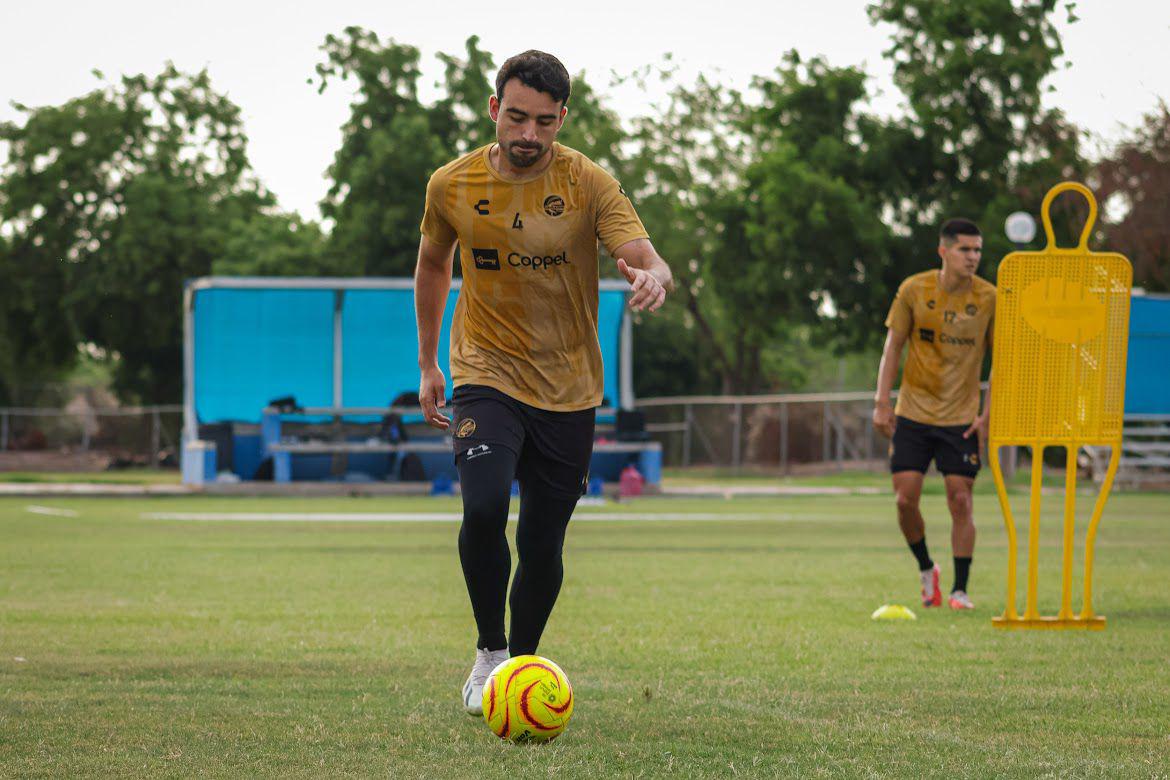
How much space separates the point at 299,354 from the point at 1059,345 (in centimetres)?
2317

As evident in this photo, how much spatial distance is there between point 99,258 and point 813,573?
4378 cm

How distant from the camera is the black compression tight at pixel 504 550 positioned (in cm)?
594

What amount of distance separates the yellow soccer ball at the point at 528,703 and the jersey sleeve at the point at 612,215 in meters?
1.48

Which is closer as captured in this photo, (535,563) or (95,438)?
(535,563)

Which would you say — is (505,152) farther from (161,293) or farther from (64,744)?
(161,293)

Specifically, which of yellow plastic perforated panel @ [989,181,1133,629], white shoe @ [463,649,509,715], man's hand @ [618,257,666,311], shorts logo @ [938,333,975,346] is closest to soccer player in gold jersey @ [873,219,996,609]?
shorts logo @ [938,333,975,346]

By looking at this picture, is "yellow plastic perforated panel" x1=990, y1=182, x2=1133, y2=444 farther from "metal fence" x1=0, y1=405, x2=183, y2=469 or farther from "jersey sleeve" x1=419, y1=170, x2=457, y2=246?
"metal fence" x1=0, y1=405, x2=183, y2=469

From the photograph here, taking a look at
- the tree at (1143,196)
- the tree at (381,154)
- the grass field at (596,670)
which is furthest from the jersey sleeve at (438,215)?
the tree at (381,154)

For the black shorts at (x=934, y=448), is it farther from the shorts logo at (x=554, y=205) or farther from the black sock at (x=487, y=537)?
the shorts logo at (x=554, y=205)

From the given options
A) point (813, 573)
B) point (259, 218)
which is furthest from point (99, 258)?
point (813, 573)

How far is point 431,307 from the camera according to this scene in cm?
645

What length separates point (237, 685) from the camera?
6871mm

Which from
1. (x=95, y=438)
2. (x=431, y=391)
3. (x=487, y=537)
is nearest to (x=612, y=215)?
(x=431, y=391)

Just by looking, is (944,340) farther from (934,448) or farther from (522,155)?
(522,155)
